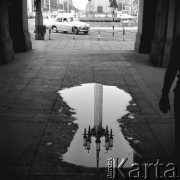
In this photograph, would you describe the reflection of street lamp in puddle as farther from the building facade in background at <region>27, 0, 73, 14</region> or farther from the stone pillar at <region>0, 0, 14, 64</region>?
the building facade in background at <region>27, 0, 73, 14</region>

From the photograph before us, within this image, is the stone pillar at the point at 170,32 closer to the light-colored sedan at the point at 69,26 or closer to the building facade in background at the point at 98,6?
the light-colored sedan at the point at 69,26

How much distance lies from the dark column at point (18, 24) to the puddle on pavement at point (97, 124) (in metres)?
8.59

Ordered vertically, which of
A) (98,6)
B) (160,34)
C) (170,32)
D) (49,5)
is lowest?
(160,34)

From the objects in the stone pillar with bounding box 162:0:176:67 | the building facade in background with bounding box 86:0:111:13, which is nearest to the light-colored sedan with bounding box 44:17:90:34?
the stone pillar with bounding box 162:0:176:67

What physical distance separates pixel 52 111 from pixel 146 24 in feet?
37.8

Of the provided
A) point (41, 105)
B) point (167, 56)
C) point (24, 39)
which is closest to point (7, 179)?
point (41, 105)

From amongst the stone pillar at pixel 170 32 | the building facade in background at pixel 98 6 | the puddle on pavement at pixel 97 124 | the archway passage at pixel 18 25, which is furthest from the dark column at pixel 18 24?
the building facade in background at pixel 98 6

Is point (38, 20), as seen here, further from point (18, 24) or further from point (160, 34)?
point (160, 34)

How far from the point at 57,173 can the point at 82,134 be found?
145cm

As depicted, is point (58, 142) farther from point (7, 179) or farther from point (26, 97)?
point (26, 97)

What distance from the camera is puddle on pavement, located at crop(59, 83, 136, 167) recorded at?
4715 mm

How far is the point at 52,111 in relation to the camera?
22.6 ft

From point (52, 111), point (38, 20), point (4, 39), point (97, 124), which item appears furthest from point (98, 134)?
point (38, 20)

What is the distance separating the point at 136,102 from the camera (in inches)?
303
